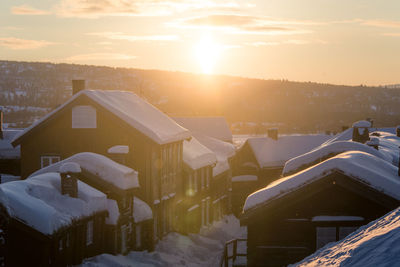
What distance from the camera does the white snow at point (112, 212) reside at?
992 inches

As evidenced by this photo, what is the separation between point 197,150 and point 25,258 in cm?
2350

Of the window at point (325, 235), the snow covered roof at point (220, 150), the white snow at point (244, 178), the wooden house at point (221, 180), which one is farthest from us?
the white snow at point (244, 178)

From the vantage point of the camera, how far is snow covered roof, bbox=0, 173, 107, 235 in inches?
759

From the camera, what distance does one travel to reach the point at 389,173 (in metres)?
20.6

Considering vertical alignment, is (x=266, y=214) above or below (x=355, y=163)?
below

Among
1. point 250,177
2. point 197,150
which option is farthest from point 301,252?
point 250,177

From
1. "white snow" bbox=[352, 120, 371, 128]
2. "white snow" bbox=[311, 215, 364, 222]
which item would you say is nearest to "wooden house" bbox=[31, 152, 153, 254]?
"white snow" bbox=[311, 215, 364, 222]

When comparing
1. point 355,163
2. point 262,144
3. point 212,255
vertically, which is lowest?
point 212,255

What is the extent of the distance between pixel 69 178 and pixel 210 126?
50691 mm

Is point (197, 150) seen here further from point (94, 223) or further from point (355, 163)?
point (355, 163)

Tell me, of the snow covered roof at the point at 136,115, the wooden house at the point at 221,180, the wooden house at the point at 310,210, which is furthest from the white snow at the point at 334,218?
the wooden house at the point at 221,180

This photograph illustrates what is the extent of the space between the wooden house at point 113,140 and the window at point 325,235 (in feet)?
43.2

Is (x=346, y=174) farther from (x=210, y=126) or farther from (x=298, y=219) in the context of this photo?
(x=210, y=126)

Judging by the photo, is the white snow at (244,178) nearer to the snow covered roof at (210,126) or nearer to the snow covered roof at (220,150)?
the snow covered roof at (220,150)
